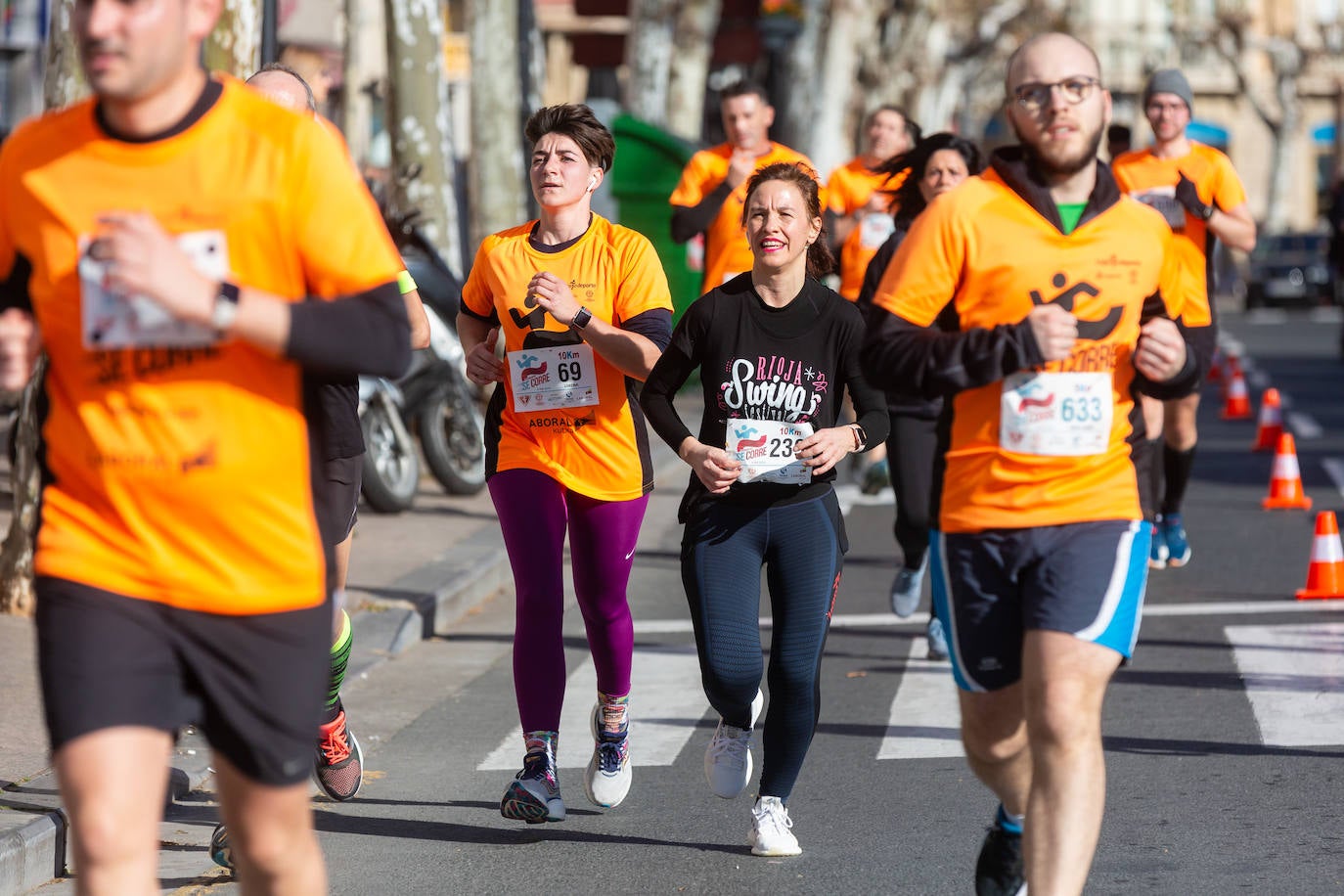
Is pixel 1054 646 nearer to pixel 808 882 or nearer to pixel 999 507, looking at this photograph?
pixel 999 507

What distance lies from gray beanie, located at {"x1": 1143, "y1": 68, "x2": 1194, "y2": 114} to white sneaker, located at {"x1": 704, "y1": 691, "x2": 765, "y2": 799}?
5.41m

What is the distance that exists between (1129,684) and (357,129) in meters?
26.5

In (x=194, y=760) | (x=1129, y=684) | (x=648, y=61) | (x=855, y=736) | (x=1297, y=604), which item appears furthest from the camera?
(x=648, y=61)

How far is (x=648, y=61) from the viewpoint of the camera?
86.8ft

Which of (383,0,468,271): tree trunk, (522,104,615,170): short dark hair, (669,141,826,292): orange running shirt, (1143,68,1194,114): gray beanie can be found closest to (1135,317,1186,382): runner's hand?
(522,104,615,170): short dark hair

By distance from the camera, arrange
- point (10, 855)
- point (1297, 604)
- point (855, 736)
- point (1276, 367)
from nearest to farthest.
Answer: point (10, 855) < point (855, 736) < point (1297, 604) < point (1276, 367)

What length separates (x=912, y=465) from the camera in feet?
29.8

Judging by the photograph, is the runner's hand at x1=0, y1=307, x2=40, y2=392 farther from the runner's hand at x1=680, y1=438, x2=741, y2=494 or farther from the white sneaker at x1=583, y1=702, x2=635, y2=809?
the white sneaker at x1=583, y1=702, x2=635, y2=809

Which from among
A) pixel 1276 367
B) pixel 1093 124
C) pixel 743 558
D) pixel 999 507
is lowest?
pixel 1276 367

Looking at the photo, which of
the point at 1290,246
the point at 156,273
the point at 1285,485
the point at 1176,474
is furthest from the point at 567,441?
the point at 1290,246

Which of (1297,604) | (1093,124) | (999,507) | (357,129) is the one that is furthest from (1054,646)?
(357,129)

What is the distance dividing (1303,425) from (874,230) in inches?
394

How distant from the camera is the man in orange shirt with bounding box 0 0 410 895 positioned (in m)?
3.67

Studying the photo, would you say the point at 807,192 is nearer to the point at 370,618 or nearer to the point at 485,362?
the point at 485,362
